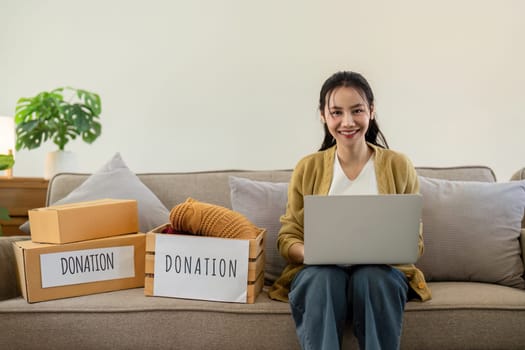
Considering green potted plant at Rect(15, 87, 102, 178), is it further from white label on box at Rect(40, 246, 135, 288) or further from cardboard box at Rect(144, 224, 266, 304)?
cardboard box at Rect(144, 224, 266, 304)

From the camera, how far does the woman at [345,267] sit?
141 centimetres

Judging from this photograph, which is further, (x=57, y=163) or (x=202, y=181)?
(x=57, y=163)

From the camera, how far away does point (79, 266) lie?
5.56 feet

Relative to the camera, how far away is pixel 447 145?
3035 millimetres

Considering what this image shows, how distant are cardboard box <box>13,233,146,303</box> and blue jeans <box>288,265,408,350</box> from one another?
56 cm

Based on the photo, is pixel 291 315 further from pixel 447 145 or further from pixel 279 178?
pixel 447 145

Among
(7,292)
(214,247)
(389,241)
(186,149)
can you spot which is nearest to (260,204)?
(214,247)

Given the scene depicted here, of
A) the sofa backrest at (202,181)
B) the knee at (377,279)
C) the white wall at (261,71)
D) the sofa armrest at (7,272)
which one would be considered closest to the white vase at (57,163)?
the white wall at (261,71)

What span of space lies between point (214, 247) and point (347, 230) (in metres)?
0.41

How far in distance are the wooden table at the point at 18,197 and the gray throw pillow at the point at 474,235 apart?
5.70 feet

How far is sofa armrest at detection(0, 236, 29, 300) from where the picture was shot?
5.56 ft

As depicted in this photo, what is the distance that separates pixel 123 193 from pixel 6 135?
3.48 feet

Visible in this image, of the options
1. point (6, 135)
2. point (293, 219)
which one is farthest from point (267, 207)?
point (6, 135)

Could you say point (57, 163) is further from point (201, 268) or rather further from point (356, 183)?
point (356, 183)
